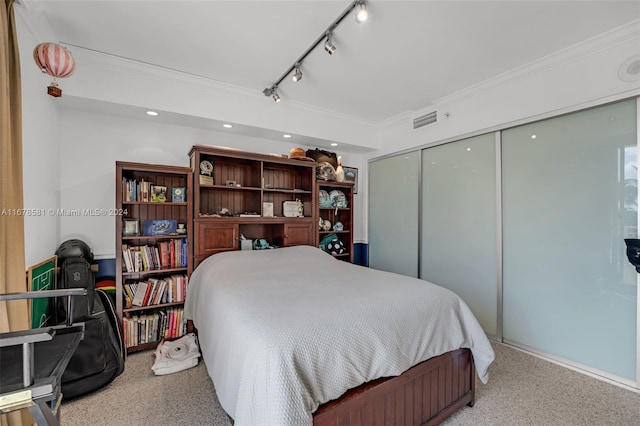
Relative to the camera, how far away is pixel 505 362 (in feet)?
7.93

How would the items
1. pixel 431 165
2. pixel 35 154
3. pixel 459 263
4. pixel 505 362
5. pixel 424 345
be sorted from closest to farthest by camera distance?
pixel 424 345 → pixel 35 154 → pixel 505 362 → pixel 459 263 → pixel 431 165

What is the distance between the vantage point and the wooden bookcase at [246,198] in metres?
2.82

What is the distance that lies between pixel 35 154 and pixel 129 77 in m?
0.99

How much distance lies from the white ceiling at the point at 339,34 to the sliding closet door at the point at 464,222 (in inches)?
31.9

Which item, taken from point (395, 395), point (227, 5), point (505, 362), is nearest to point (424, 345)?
point (395, 395)

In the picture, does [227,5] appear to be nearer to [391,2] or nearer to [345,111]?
[391,2]

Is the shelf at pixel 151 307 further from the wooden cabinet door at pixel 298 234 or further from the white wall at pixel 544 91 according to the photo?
the white wall at pixel 544 91

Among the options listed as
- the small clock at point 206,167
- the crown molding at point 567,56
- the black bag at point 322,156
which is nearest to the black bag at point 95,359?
the small clock at point 206,167

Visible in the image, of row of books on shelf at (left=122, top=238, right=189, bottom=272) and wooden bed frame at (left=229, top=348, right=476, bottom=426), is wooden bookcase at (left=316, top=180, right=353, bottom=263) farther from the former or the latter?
wooden bed frame at (left=229, top=348, right=476, bottom=426)

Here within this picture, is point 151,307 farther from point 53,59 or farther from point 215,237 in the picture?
point 53,59

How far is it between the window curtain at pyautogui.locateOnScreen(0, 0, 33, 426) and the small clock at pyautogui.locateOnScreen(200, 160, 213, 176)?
150 cm

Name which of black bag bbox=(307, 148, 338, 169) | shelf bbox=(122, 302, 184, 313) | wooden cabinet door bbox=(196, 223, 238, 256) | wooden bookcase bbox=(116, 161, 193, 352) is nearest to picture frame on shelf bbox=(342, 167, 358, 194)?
black bag bbox=(307, 148, 338, 169)

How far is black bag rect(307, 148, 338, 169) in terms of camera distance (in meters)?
→ 3.82

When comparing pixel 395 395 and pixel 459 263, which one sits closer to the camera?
pixel 395 395
